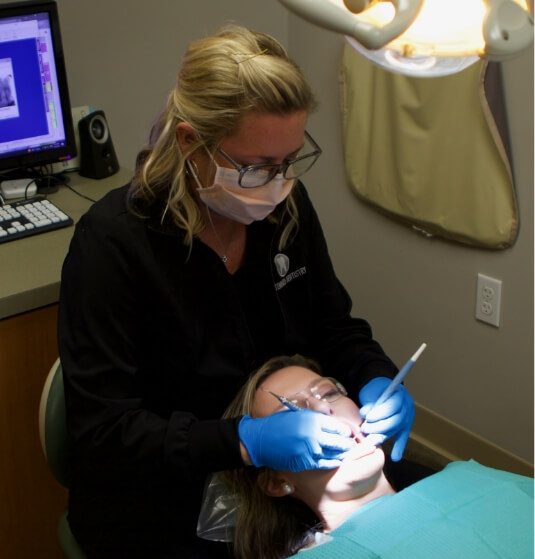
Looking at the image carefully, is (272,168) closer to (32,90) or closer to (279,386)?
(279,386)

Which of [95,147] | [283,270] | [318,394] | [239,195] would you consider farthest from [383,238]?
[239,195]

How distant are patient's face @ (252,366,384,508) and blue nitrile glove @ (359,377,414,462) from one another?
0.02 meters

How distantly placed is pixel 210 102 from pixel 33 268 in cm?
69

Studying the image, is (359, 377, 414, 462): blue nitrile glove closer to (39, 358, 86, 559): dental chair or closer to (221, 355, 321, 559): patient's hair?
(221, 355, 321, 559): patient's hair

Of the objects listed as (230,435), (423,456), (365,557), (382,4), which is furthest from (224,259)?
(423,456)

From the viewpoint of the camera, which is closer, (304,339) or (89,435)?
(89,435)

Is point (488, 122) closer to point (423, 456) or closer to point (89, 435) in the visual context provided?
point (423, 456)

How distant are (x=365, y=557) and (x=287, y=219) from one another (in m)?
0.67

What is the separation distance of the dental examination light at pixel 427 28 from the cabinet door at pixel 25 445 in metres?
1.19

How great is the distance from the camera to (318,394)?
1.64 meters

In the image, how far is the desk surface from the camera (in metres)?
1.85

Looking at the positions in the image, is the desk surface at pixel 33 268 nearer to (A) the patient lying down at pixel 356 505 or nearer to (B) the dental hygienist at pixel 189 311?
(B) the dental hygienist at pixel 189 311

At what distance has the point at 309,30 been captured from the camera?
110 inches

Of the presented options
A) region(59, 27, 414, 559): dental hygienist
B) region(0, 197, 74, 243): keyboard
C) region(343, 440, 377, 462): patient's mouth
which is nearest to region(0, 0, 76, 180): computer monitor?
region(0, 197, 74, 243): keyboard
